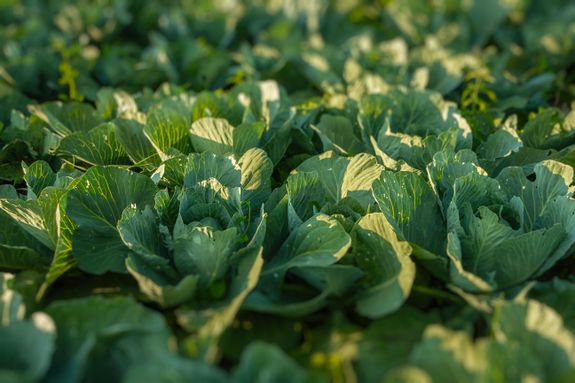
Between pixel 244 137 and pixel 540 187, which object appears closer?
pixel 540 187

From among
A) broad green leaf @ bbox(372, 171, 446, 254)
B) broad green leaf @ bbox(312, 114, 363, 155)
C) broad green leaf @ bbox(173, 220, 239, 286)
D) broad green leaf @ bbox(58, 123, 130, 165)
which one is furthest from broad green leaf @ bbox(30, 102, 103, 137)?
broad green leaf @ bbox(372, 171, 446, 254)

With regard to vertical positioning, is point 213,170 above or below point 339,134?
above

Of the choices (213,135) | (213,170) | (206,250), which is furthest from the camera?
(213,135)

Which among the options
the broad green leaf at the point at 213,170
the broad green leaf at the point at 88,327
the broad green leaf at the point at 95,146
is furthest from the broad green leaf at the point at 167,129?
the broad green leaf at the point at 88,327

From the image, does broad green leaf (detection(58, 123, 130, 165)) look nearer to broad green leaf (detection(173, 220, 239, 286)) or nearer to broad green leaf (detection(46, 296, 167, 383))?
broad green leaf (detection(173, 220, 239, 286))

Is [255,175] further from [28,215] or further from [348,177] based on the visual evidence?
[28,215]

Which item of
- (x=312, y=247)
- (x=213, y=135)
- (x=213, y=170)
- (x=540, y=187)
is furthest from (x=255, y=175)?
(x=540, y=187)

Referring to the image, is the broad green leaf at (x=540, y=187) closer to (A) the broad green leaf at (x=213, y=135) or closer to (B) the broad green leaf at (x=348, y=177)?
(B) the broad green leaf at (x=348, y=177)

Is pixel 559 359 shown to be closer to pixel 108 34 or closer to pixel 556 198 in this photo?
pixel 556 198

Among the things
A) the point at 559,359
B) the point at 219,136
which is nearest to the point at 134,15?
the point at 219,136
